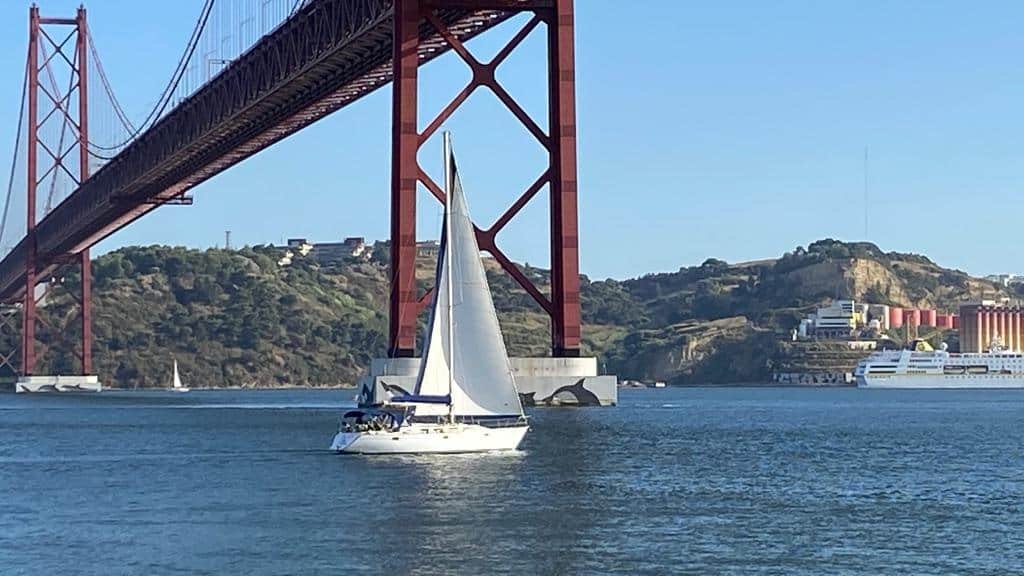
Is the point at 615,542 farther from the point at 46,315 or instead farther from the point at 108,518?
the point at 46,315

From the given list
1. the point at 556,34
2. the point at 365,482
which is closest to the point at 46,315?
the point at 556,34

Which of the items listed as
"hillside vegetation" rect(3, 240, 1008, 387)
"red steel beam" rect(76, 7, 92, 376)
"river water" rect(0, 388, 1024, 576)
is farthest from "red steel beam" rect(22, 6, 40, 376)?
"river water" rect(0, 388, 1024, 576)

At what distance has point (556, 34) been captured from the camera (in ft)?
165

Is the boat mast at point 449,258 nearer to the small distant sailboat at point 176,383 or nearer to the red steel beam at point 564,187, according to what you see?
the red steel beam at point 564,187

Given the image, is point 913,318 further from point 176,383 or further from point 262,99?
point 262,99

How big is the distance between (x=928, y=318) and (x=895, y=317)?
3.32 metres

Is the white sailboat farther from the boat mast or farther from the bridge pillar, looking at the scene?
the bridge pillar

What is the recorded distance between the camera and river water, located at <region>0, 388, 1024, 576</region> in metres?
23.1

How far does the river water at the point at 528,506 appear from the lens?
909 inches

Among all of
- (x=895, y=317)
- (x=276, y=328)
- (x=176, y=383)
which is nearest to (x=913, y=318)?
(x=895, y=317)

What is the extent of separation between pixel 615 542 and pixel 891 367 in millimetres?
123383

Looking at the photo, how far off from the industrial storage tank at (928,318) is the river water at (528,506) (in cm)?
14611

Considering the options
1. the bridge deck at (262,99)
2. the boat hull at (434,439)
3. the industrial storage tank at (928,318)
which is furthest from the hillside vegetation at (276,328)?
the boat hull at (434,439)

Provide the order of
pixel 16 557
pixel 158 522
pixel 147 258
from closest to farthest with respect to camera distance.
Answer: pixel 16 557
pixel 158 522
pixel 147 258
